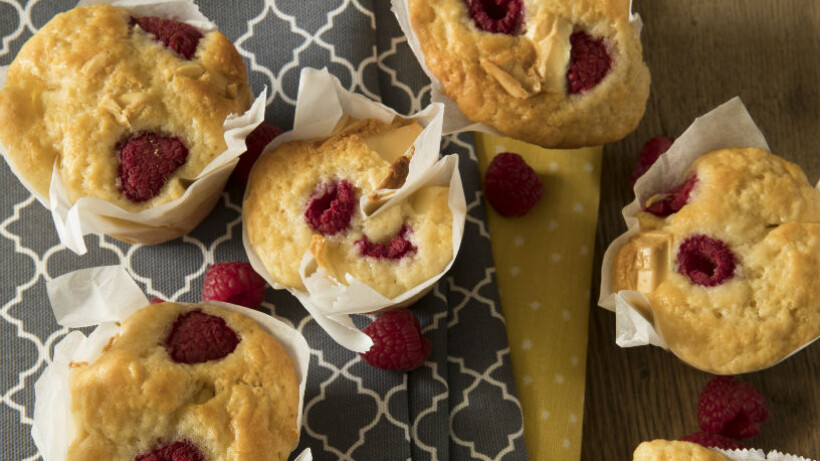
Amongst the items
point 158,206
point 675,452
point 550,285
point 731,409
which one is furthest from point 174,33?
point 731,409

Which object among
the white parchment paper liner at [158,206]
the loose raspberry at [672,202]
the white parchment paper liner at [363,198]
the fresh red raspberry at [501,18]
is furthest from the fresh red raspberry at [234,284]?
the loose raspberry at [672,202]

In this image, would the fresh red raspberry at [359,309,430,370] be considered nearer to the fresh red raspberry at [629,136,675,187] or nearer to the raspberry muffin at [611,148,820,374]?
the raspberry muffin at [611,148,820,374]

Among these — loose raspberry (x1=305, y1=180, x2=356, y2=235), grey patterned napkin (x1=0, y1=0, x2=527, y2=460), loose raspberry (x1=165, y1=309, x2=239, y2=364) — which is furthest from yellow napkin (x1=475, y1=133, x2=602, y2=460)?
loose raspberry (x1=165, y1=309, x2=239, y2=364)

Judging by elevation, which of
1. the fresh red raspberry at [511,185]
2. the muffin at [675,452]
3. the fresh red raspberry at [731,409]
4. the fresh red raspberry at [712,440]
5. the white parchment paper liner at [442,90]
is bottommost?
the fresh red raspberry at [712,440]

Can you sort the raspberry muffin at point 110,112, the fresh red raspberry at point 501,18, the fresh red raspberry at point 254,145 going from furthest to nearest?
the fresh red raspberry at point 254,145, the fresh red raspberry at point 501,18, the raspberry muffin at point 110,112

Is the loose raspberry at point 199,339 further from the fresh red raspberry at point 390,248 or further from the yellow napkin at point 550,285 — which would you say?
the yellow napkin at point 550,285

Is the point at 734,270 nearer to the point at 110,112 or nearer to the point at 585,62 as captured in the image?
the point at 585,62

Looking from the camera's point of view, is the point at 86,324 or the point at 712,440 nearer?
the point at 86,324
